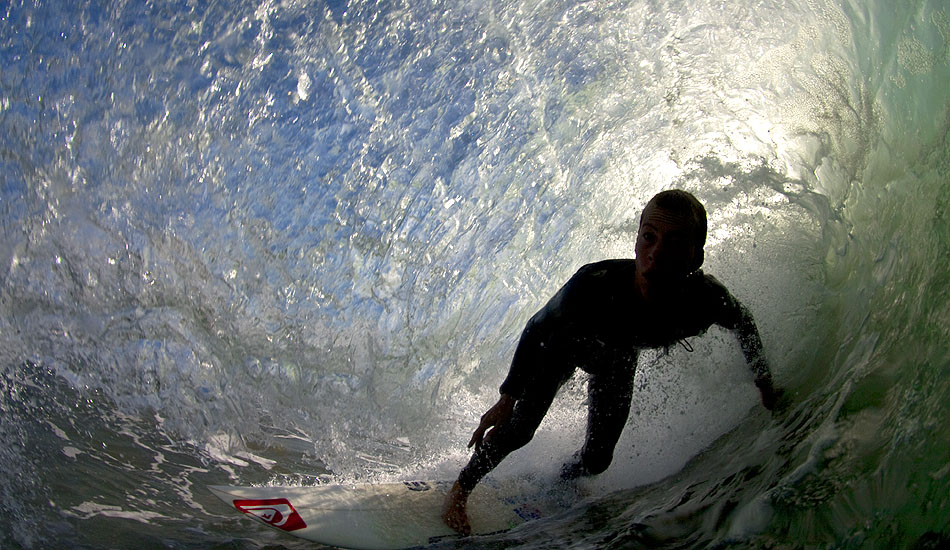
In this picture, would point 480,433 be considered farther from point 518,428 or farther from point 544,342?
point 544,342

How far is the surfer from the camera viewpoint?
246cm

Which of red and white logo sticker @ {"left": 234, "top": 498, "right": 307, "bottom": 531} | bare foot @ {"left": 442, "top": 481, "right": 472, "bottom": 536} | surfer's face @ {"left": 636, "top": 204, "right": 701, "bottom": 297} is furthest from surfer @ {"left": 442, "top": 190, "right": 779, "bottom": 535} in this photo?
red and white logo sticker @ {"left": 234, "top": 498, "right": 307, "bottom": 531}

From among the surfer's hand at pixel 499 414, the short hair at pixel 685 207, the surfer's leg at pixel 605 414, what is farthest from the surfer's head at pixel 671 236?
the surfer's hand at pixel 499 414

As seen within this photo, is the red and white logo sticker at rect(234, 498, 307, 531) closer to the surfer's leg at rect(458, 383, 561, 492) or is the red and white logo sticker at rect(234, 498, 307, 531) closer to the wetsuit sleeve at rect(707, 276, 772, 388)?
the surfer's leg at rect(458, 383, 561, 492)

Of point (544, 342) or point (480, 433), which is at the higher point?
point (544, 342)

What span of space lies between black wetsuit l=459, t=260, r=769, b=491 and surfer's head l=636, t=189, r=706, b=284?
0.15m

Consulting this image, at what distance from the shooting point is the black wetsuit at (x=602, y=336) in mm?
2633

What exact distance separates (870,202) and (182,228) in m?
4.96

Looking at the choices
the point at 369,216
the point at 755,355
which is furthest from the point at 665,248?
the point at 369,216

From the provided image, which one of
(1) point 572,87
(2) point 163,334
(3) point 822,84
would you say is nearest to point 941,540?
(3) point 822,84

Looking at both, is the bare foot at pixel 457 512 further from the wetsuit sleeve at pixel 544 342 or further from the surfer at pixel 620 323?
the wetsuit sleeve at pixel 544 342

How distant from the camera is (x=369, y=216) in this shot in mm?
5527

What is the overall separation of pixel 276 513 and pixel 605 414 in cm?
176

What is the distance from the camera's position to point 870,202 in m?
3.58
